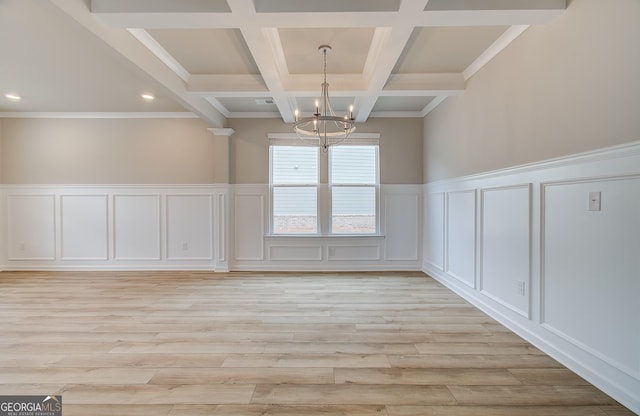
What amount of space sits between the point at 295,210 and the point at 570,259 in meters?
3.65

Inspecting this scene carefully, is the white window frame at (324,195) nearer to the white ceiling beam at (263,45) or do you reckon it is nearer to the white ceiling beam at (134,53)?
the white ceiling beam at (263,45)

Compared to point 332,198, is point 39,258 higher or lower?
lower

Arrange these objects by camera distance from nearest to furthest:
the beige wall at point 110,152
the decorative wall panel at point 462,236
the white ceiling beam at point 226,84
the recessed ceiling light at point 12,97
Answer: the decorative wall panel at point 462,236 → the white ceiling beam at point 226,84 → the recessed ceiling light at point 12,97 → the beige wall at point 110,152

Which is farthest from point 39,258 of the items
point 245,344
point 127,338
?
point 245,344

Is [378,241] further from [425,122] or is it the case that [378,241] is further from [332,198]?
[425,122]

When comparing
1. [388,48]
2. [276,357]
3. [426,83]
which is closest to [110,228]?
[276,357]

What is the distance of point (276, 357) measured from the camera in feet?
7.07

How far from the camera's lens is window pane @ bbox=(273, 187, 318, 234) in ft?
16.1

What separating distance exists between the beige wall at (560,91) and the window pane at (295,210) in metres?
2.45

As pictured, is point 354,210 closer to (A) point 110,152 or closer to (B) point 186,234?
(B) point 186,234

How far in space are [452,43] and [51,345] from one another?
445 centimetres

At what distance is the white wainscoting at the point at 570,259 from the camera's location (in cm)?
165

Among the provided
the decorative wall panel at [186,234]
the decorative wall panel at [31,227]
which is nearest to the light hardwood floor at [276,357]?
the decorative wall panel at [186,234]

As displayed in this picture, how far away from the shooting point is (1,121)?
4812mm
